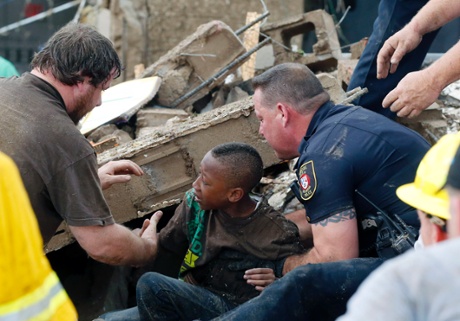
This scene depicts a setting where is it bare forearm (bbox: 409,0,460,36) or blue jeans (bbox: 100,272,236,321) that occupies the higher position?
bare forearm (bbox: 409,0,460,36)

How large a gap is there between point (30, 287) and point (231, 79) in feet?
15.3

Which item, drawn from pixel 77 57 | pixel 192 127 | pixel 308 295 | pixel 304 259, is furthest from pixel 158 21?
pixel 308 295

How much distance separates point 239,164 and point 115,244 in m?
0.83

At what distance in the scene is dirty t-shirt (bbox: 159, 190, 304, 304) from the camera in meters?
3.94

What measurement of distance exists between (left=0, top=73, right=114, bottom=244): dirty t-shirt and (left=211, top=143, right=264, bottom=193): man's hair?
0.75 metres

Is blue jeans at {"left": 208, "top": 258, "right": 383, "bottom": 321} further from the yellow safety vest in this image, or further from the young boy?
the yellow safety vest

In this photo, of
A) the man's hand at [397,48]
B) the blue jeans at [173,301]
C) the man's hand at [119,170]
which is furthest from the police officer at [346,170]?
the man's hand at [119,170]

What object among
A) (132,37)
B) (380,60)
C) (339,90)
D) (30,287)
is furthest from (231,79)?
(30,287)

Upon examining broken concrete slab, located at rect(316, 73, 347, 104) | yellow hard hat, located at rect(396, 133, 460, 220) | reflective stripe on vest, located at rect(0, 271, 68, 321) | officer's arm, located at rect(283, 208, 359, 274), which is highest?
yellow hard hat, located at rect(396, 133, 460, 220)

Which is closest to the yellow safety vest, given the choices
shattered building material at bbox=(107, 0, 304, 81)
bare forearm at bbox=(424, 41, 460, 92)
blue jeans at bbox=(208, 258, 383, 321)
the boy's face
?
blue jeans at bbox=(208, 258, 383, 321)

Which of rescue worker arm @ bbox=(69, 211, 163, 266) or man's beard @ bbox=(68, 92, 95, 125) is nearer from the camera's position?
rescue worker arm @ bbox=(69, 211, 163, 266)

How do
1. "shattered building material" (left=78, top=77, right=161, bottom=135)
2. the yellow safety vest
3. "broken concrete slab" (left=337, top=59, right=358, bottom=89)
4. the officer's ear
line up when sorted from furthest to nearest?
"shattered building material" (left=78, top=77, right=161, bottom=135), "broken concrete slab" (left=337, top=59, right=358, bottom=89), the officer's ear, the yellow safety vest

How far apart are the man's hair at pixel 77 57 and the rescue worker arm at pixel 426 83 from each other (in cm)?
142

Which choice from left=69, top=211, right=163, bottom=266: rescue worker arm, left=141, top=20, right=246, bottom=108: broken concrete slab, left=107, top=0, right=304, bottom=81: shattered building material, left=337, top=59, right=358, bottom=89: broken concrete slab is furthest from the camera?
left=107, top=0, right=304, bottom=81: shattered building material
